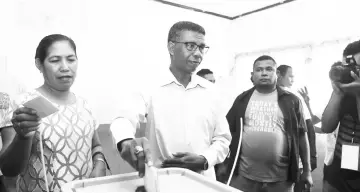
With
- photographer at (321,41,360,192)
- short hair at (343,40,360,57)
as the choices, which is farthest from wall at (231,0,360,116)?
photographer at (321,41,360,192)

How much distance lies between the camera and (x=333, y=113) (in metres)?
1.58

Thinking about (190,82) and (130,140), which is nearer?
(130,140)

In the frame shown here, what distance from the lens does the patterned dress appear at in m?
1.05

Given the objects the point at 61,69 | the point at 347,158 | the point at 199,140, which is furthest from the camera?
the point at 347,158

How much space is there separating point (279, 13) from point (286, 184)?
112 inches

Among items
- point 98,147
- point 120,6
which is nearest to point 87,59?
point 120,6

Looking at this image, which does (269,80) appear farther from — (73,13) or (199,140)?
(73,13)

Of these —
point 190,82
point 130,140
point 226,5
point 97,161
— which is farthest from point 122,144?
point 226,5

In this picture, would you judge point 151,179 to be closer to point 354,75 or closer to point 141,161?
point 141,161

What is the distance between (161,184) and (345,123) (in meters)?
1.25

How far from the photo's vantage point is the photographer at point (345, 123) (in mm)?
1495

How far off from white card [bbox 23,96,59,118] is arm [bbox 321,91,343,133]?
1.43m

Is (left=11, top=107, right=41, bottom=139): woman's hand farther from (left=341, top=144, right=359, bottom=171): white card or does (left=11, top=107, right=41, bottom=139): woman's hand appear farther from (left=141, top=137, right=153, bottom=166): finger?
(left=341, top=144, right=359, bottom=171): white card

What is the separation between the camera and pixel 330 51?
3.60 meters
